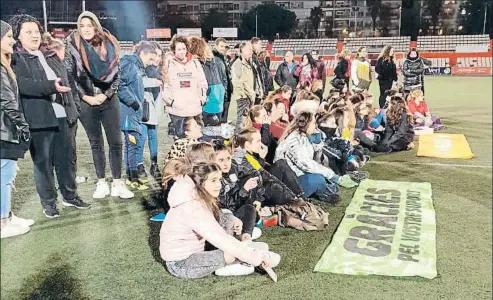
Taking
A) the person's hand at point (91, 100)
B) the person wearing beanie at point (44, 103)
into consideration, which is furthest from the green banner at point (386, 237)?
the person wearing beanie at point (44, 103)

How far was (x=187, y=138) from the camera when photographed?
2461 millimetres

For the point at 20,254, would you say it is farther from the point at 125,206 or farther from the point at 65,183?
the point at 125,206

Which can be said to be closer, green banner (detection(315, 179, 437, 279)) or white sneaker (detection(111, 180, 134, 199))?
white sneaker (detection(111, 180, 134, 199))

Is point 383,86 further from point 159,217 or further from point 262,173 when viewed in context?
point 159,217

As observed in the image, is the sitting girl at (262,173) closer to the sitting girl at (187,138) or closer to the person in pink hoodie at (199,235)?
the sitting girl at (187,138)

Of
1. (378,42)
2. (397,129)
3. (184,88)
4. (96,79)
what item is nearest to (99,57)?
(96,79)

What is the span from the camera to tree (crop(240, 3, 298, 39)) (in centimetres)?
151

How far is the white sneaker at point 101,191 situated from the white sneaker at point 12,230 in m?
0.50

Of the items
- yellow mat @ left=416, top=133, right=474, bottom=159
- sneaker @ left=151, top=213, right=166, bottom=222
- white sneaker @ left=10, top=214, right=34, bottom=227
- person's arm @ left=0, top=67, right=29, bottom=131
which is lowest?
yellow mat @ left=416, top=133, right=474, bottom=159

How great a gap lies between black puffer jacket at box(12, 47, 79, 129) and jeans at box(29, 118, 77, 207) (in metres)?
0.02

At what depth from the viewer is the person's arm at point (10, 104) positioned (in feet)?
3.08

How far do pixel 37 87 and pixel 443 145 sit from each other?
198 inches

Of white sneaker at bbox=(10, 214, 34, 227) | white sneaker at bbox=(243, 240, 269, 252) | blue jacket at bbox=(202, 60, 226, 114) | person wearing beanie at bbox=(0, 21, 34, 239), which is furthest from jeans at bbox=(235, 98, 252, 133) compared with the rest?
person wearing beanie at bbox=(0, 21, 34, 239)

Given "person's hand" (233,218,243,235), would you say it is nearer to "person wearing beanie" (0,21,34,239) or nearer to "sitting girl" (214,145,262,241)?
"sitting girl" (214,145,262,241)
